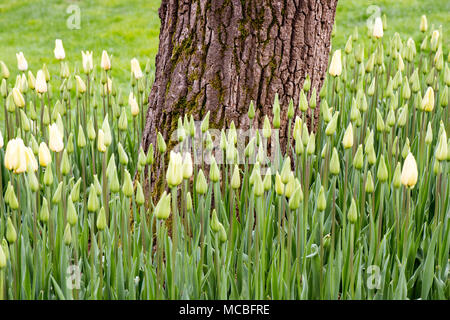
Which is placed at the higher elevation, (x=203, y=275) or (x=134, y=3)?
(x=134, y=3)

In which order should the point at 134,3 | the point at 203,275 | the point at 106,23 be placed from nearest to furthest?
the point at 203,275, the point at 106,23, the point at 134,3

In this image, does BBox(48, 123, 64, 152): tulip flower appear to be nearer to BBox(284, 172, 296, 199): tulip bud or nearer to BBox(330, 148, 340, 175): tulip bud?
BBox(284, 172, 296, 199): tulip bud

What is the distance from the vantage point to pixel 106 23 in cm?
998

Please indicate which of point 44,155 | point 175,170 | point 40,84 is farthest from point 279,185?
point 40,84

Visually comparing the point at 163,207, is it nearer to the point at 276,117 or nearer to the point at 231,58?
the point at 276,117

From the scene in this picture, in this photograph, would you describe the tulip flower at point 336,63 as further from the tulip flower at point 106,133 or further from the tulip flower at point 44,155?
the tulip flower at point 44,155

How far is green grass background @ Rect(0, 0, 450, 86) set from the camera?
341 inches

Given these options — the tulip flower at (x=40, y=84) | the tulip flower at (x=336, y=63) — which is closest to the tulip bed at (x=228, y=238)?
the tulip flower at (x=336, y=63)

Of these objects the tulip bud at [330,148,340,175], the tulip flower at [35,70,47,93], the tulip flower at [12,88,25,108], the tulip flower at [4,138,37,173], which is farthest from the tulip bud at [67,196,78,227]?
the tulip flower at [35,70,47,93]

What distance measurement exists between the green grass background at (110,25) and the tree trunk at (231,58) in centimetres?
424

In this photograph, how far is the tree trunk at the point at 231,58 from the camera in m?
3.61

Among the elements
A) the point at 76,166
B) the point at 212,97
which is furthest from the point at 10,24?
the point at 212,97
